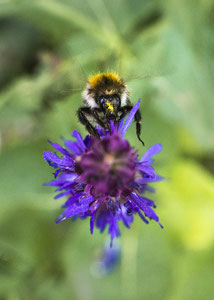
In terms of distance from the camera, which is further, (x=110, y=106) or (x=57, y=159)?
(x=110, y=106)

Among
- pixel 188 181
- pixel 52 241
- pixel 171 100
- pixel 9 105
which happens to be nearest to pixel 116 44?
pixel 171 100

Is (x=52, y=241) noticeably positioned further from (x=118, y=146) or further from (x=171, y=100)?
(x=118, y=146)

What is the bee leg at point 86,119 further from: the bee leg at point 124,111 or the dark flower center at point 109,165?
the dark flower center at point 109,165

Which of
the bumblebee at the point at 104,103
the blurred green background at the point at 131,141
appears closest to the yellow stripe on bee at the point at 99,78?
the bumblebee at the point at 104,103

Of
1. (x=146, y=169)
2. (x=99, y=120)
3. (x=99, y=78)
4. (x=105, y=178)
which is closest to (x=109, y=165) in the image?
(x=105, y=178)

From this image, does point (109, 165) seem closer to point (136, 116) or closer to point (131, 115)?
point (131, 115)
